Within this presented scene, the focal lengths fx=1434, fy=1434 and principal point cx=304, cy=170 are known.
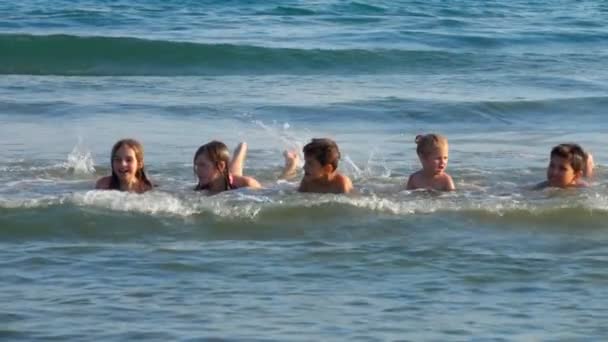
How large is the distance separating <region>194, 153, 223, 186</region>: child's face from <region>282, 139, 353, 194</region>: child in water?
62 centimetres

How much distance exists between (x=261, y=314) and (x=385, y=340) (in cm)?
70

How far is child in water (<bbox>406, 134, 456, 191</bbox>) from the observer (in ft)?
33.5

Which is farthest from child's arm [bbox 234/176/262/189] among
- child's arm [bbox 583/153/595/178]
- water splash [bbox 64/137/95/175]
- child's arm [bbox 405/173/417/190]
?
child's arm [bbox 583/153/595/178]

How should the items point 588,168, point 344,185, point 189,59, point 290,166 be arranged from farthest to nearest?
point 189,59 < point 290,166 < point 588,168 < point 344,185

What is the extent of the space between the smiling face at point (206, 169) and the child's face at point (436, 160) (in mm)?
1469

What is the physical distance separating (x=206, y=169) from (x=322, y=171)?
83 cm

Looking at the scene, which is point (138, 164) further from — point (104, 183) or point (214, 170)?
point (214, 170)

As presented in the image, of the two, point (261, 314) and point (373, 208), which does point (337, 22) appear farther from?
point (261, 314)

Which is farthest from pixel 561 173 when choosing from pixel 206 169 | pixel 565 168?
pixel 206 169

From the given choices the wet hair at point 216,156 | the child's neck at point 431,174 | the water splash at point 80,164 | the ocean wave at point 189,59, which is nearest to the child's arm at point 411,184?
the child's neck at point 431,174

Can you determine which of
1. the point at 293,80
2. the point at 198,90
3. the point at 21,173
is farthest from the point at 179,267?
the point at 293,80

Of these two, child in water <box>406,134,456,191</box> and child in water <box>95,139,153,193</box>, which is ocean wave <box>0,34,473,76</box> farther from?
child in water <box>95,139,153,193</box>

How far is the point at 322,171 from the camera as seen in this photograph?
1018cm

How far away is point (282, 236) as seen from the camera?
8750 mm
